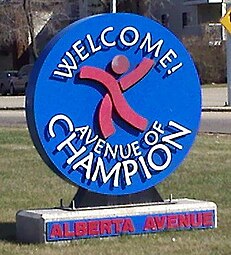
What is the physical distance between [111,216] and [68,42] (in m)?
1.70

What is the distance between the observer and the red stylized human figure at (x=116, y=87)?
10.3 metres

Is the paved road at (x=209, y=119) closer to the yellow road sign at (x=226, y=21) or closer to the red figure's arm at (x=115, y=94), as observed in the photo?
the yellow road sign at (x=226, y=21)

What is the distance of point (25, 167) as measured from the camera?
16.9 m

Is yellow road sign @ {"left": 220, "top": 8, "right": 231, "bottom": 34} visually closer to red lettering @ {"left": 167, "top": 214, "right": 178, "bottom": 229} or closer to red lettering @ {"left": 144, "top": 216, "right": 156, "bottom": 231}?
red lettering @ {"left": 167, "top": 214, "right": 178, "bottom": 229}

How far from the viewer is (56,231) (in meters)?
9.86

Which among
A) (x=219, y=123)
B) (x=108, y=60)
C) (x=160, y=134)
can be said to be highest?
(x=108, y=60)

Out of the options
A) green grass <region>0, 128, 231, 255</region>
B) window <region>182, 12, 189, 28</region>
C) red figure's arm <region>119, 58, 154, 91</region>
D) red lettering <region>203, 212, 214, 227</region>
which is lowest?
green grass <region>0, 128, 231, 255</region>

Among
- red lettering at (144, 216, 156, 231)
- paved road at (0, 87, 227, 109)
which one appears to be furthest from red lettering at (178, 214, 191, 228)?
paved road at (0, 87, 227, 109)

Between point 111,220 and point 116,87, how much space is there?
130 cm

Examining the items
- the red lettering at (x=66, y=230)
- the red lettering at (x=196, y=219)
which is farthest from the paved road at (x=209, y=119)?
the red lettering at (x=66, y=230)

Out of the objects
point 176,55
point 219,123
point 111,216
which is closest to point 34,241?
point 111,216

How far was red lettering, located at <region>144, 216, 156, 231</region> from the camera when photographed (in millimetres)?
10281

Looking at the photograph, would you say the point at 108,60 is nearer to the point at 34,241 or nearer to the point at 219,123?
the point at 34,241

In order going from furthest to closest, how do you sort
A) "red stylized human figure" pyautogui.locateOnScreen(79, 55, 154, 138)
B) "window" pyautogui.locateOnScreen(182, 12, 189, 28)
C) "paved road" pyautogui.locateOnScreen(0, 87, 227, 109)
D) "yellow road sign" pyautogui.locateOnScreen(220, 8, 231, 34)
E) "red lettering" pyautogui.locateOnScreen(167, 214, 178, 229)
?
1. "window" pyautogui.locateOnScreen(182, 12, 189, 28)
2. "paved road" pyautogui.locateOnScreen(0, 87, 227, 109)
3. "yellow road sign" pyautogui.locateOnScreen(220, 8, 231, 34)
4. "red lettering" pyautogui.locateOnScreen(167, 214, 178, 229)
5. "red stylized human figure" pyautogui.locateOnScreen(79, 55, 154, 138)
